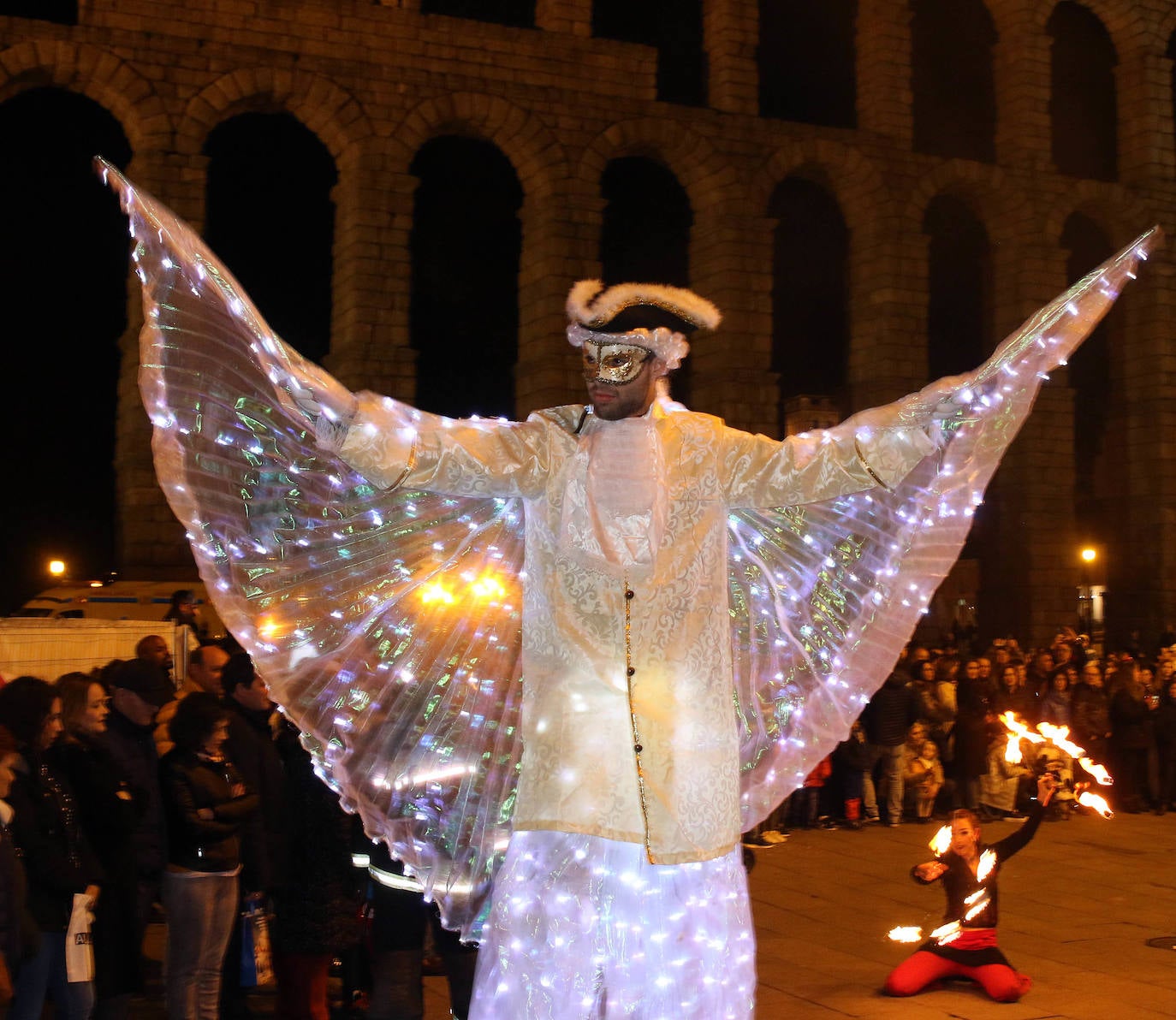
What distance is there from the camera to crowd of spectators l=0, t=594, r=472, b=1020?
14.5ft

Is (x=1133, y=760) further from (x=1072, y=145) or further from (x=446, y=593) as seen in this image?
(x=1072, y=145)

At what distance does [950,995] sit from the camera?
20.1ft

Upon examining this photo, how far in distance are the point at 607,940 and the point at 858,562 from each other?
136cm

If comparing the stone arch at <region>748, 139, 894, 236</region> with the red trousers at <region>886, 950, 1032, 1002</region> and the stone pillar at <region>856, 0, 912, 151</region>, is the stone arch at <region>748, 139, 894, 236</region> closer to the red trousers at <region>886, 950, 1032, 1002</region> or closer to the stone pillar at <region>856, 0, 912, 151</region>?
the stone pillar at <region>856, 0, 912, 151</region>

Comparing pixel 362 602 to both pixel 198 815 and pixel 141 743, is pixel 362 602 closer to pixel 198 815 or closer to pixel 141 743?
pixel 198 815

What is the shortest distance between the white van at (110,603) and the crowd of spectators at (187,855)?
21.3 feet

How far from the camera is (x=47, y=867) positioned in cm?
434

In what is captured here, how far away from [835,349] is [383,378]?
11662mm

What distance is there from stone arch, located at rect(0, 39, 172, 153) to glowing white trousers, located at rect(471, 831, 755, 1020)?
17.9 meters

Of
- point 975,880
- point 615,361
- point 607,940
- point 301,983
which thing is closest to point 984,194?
point 975,880

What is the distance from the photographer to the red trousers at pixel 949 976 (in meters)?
6.01

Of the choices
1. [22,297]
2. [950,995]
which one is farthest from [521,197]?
[950,995]

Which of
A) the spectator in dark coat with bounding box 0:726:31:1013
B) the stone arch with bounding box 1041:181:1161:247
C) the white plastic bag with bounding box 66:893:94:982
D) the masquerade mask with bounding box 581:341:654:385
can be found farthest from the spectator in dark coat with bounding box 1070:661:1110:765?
the stone arch with bounding box 1041:181:1161:247

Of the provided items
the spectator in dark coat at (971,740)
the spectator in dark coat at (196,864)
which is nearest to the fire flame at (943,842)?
the spectator in dark coat at (196,864)
